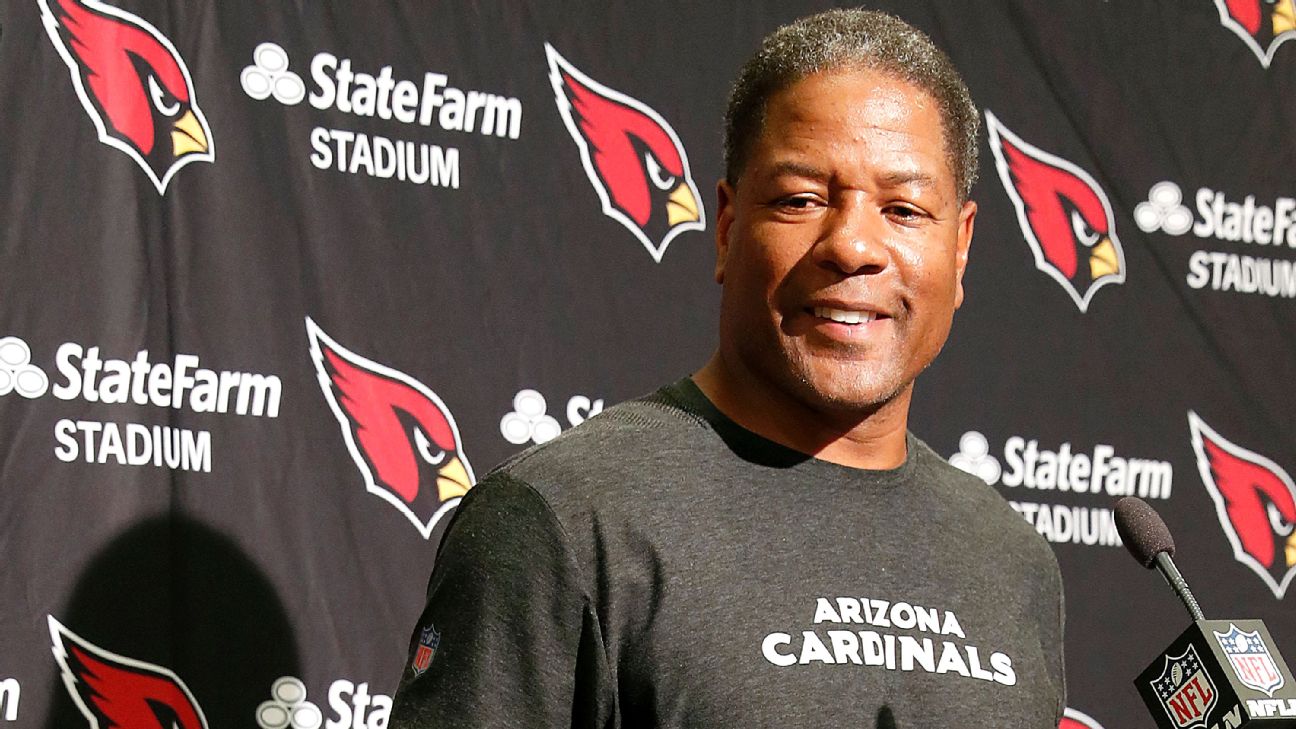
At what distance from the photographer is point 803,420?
1213 millimetres

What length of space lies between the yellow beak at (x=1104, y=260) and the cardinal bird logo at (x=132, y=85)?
148 centimetres

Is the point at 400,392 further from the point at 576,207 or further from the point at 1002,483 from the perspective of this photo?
the point at 1002,483

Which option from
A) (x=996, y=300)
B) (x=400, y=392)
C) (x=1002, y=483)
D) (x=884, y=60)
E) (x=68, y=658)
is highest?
(x=884, y=60)

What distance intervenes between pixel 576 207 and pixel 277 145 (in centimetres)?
46

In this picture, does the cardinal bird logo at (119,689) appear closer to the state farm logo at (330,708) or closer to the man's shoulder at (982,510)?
the state farm logo at (330,708)

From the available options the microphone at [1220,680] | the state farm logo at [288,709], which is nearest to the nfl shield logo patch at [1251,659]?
the microphone at [1220,680]

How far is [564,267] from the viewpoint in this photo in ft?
7.14

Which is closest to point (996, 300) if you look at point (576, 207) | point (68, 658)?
point (576, 207)

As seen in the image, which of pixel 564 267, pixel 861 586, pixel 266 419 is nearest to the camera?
pixel 861 586

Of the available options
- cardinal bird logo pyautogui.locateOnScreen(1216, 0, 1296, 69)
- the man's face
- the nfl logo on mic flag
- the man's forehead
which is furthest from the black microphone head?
cardinal bird logo pyautogui.locateOnScreen(1216, 0, 1296, 69)

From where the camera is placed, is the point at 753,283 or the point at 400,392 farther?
the point at 400,392

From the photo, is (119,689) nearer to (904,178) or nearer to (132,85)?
(132,85)

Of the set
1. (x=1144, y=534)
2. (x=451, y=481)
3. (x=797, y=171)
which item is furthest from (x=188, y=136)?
(x=1144, y=534)

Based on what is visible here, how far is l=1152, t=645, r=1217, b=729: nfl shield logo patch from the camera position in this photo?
0.93 metres
